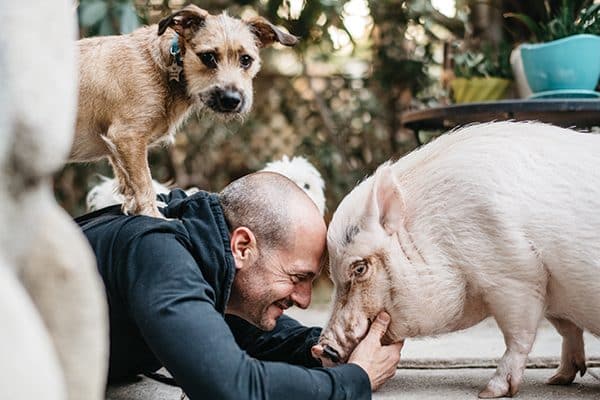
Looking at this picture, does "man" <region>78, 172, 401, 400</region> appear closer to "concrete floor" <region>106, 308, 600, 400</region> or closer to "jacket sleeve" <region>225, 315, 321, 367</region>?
"jacket sleeve" <region>225, 315, 321, 367</region>

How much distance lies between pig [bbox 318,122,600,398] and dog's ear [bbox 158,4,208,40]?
2.66ft

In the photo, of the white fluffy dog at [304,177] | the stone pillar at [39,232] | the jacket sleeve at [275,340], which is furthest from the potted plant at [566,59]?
the stone pillar at [39,232]

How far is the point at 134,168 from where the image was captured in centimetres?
274

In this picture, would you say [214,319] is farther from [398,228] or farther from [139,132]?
[139,132]

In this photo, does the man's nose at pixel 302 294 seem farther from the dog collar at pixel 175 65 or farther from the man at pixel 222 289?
the dog collar at pixel 175 65

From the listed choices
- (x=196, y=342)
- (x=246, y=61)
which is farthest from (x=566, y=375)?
(x=246, y=61)

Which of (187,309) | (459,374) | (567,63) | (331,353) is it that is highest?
(567,63)

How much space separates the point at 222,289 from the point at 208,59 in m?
0.85

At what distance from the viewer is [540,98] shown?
378 cm

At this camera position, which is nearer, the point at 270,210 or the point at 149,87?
the point at 270,210

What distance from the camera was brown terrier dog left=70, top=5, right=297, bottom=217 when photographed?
275cm

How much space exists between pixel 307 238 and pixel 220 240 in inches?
10.0

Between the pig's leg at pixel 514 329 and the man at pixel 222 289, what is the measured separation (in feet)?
0.95

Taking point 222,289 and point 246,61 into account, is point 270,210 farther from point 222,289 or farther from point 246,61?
point 246,61
